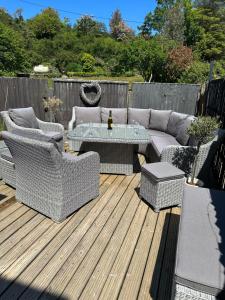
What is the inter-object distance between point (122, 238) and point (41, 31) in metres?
36.5

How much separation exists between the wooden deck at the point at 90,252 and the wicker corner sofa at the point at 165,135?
0.79 meters

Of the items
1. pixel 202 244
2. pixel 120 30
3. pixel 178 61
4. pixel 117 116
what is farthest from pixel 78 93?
pixel 120 30

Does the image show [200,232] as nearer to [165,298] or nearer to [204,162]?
[165,298]

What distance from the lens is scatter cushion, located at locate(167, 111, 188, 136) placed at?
427 cm

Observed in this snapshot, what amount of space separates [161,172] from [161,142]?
135 cm

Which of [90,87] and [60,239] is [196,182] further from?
[90,87]

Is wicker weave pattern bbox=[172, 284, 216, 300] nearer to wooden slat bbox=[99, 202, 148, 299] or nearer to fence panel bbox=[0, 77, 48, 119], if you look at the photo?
wooden slat bbox=[99, 202, 148, 299]

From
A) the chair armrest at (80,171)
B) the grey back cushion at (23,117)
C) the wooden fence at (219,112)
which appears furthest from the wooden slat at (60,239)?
the grey back cushion at (23,117)

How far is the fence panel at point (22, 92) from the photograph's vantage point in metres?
5.71

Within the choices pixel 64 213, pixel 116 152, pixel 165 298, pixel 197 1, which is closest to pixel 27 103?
pixel 116 152

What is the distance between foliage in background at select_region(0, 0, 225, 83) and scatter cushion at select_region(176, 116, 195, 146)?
24.3 ft

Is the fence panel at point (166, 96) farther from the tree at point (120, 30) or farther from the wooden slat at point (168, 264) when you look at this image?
the tree at point (120, 30)

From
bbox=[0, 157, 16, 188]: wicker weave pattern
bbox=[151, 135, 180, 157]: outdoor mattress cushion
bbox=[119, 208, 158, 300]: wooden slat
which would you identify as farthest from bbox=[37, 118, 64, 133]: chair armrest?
bbox=[119, 208, 158, 300]: wooden slat

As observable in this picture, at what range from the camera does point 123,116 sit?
5.20 meters
